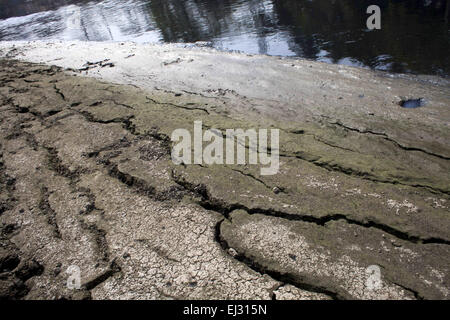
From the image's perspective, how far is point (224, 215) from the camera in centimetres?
210

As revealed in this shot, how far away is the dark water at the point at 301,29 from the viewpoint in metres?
5.59

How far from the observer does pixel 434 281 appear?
5.16 ft

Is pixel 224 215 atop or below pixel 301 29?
below

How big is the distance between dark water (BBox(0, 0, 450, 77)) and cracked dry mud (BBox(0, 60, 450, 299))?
9.30 feet

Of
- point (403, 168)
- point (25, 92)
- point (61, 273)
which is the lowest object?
point (403, 168)

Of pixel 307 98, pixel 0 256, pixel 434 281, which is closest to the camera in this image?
pixel 434 281

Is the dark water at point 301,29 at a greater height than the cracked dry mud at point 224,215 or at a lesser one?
greater

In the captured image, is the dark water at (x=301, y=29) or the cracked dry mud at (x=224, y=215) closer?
the cracked dry mud at (x=224, y=215)

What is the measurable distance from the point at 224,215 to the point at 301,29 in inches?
268

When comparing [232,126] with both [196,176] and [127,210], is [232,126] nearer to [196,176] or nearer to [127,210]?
[196,176]

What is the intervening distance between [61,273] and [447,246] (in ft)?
7.29

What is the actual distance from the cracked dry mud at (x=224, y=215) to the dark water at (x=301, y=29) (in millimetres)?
2833

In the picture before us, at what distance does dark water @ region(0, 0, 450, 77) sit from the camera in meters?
5.59

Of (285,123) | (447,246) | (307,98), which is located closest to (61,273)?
(447,246)
